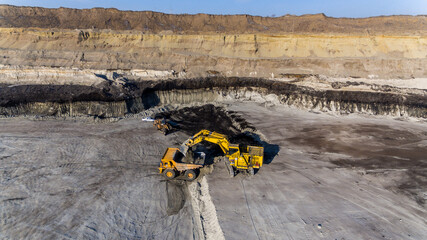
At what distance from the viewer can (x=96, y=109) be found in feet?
68.2

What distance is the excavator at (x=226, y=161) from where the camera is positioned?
11.9 meters

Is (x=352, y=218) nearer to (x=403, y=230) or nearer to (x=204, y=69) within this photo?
(x=403, y=230)

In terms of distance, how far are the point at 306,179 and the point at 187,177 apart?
584 centimetres

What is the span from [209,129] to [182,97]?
722 cm

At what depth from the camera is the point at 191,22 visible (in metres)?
42.8

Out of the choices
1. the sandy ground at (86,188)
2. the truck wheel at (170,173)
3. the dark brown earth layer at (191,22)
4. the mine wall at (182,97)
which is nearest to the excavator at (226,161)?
the truck wheel at (170,173)

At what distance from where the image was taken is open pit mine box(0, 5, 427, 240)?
9.75m

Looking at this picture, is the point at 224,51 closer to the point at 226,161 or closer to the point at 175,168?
the point at 226,161

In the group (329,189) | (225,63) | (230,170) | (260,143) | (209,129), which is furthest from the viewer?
(225,63)

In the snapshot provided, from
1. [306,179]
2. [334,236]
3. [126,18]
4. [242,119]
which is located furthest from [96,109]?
[126,18]

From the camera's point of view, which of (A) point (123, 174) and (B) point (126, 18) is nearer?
(A) point (123, 174)

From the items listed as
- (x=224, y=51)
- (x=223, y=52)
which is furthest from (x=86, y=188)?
(x=224, y=51)

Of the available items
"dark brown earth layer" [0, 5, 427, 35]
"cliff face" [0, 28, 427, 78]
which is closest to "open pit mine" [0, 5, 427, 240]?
"cliff face" [0, 28, 427, 78]

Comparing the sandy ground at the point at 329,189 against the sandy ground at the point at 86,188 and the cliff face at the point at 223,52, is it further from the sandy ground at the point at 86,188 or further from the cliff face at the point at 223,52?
the cliff face at the point at 223,52
